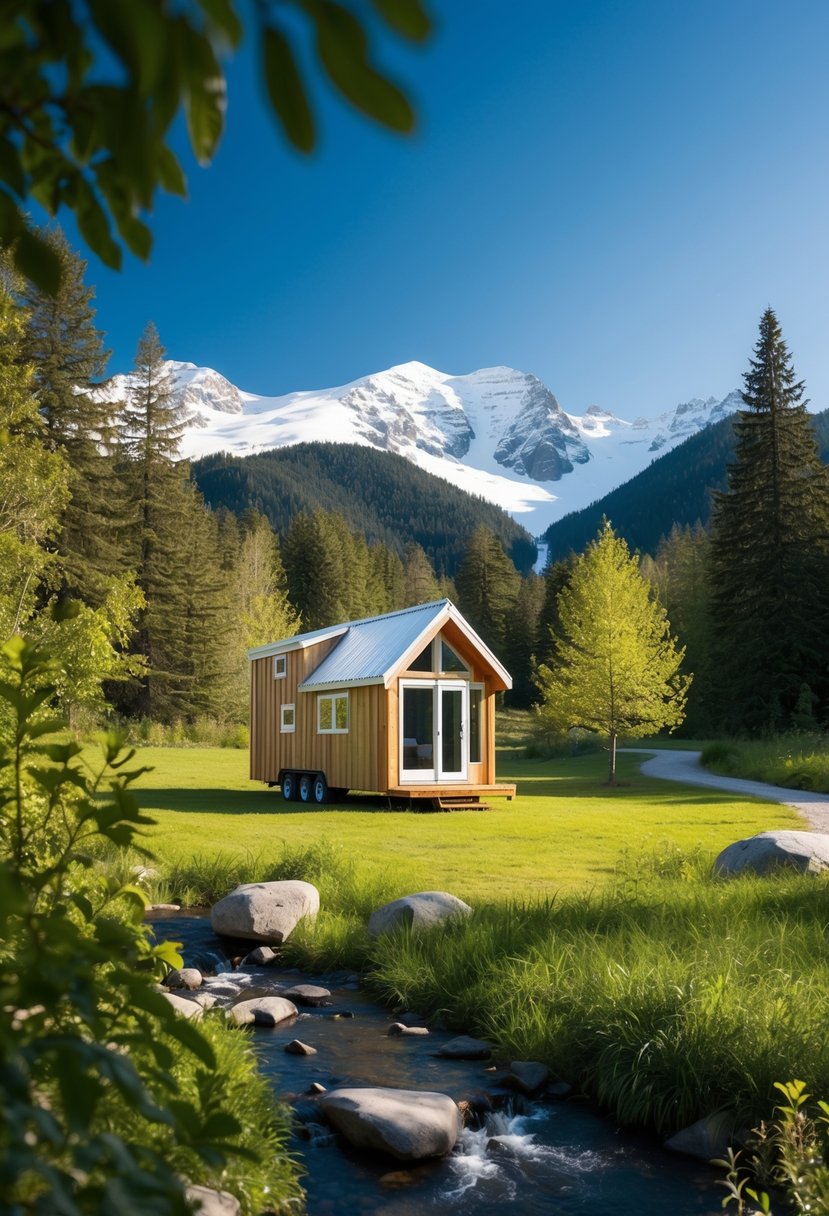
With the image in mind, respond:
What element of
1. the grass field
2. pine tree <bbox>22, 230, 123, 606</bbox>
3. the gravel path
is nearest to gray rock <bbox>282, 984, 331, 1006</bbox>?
the grass field

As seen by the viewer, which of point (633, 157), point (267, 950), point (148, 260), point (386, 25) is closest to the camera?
point (386, 25)

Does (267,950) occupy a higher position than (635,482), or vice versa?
(635,482)

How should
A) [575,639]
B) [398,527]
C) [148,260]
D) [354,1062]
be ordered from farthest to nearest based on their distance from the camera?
[398,527] < [575,639] < [354,1062] < [148,260]

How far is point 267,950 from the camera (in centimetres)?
816

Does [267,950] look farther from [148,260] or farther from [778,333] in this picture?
[778,333]

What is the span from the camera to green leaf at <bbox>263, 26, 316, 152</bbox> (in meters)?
0.78

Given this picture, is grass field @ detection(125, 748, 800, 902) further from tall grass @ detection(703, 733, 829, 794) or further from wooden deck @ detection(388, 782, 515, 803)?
tall grass @ detection(703, 733, 829, 794)

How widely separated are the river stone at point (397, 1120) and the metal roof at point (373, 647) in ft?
41.0

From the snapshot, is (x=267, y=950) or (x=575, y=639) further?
(x=575, y=639)

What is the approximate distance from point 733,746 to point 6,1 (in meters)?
28.1

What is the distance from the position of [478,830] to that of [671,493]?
5037 inches

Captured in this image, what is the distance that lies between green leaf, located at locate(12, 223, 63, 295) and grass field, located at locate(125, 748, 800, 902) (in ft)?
25.5

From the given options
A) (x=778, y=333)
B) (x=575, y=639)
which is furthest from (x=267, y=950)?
(x=778, y=333)

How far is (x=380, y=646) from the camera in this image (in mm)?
19000
